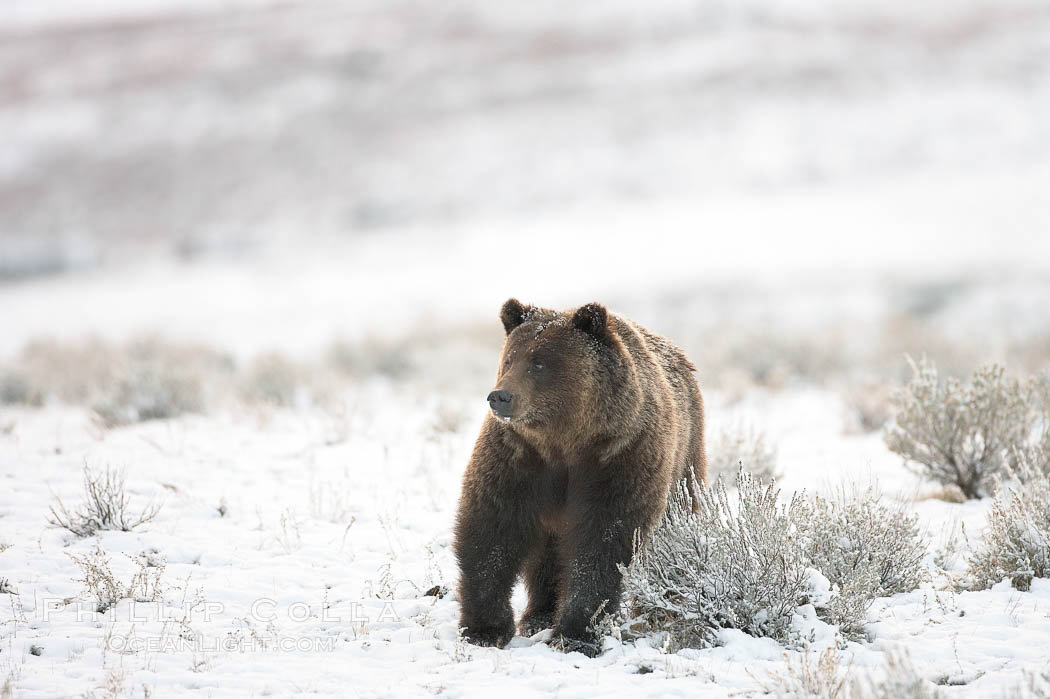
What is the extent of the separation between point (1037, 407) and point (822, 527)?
469cm

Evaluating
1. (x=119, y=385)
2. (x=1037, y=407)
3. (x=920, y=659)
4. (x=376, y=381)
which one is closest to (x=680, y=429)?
(x=920, y=659)

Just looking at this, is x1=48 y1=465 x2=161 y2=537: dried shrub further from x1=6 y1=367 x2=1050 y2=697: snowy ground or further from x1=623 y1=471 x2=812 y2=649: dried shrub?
x1=623 y1=471 x2=812 y2=649: dried shrub

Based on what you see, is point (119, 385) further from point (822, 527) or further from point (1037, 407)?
point (1037, 407)

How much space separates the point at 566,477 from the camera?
5199 mm

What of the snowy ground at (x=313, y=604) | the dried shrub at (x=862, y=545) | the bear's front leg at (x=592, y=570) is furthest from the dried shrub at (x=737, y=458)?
the bear's front leg at (x=592, y=570)

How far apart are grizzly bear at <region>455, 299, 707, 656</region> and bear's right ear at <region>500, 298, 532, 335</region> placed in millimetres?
163

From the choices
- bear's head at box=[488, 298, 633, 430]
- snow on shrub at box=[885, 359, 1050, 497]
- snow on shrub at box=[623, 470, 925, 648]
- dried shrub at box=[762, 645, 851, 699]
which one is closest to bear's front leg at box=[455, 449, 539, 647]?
bear's head at box=[488, 298, 633, 430]

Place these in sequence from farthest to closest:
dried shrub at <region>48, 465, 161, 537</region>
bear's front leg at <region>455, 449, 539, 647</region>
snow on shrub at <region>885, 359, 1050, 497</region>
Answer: snow on shrub at <region>885, 359, 1050, 497</region> < dried shrub at <region>48, 465, 161, 537</region> < bear's front leg at <region>455, 449, 539, 647</region>

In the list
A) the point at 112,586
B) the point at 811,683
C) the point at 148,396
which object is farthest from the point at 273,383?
the point at 811,683

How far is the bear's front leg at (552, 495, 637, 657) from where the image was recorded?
5.00 m

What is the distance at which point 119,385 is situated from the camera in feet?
37.1

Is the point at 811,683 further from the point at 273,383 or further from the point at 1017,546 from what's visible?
the point at 273,383

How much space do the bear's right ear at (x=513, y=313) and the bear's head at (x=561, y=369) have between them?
0.05m

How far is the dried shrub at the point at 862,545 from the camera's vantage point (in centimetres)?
556
